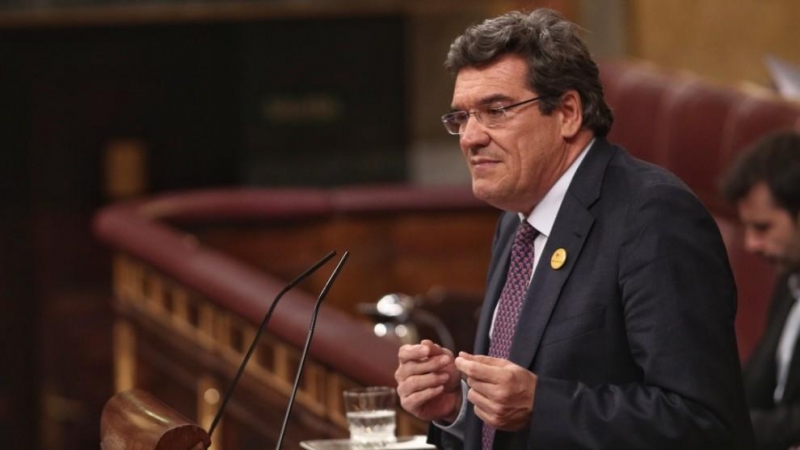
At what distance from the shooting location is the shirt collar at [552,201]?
2287mm

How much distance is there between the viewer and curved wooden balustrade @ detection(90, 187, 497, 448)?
375cm

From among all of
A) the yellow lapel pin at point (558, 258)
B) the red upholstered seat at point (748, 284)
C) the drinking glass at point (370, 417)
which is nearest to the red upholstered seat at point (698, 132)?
the red upholstered seat at point (748, 284)

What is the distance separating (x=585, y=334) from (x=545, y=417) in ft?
0.47

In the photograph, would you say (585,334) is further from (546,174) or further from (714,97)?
(714,97)

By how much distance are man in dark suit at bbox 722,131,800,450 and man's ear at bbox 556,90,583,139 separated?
69.5 inches

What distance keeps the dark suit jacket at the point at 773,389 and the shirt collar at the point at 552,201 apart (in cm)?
161

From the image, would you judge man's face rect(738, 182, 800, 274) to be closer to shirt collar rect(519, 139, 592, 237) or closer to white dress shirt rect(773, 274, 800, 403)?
white dress shirt rect(773, 274, 800, 403)

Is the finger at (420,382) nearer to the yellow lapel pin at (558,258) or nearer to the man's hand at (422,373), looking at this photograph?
the man's hand at (422,373)

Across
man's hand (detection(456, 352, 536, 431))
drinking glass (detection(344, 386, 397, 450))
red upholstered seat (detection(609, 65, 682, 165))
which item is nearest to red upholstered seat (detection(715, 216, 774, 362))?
red upholstered seat (detection(609, 65, 682, 165))

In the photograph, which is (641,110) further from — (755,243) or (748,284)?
(755,243)

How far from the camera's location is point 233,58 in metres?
9.11

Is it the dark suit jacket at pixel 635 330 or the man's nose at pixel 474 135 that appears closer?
the dark suit jacket at pixel 635 330

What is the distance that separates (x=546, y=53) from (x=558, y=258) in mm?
312

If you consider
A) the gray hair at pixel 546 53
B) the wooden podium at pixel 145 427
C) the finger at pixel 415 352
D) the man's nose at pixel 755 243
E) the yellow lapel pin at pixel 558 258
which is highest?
the gray hair at pixel 546 53
